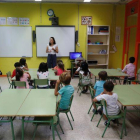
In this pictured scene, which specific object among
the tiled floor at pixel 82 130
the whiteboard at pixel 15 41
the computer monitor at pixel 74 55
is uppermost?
the whiteboard at pixel 15 41

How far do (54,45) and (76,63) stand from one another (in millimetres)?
1128

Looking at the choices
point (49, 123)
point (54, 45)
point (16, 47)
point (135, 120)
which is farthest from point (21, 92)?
point (16, 47)

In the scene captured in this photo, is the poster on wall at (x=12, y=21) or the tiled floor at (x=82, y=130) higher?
the poster on wall at (x=12, y=21)

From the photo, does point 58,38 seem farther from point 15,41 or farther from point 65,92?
point 65,92

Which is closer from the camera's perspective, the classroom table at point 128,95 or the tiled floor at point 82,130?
the classroom table at point 128,95

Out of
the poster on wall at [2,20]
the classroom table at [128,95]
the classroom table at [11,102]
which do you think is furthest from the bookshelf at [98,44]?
the classroom table at [11,102]

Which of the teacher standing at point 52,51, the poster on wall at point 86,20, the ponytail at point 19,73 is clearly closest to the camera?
the ponytail at point 19,73

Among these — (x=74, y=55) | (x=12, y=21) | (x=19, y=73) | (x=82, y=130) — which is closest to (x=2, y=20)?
(x=12, y=21)

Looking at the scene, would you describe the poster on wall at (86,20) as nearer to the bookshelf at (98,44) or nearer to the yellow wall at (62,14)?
the yellow wall at (62,14)

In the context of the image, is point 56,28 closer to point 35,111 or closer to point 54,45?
point 54,45

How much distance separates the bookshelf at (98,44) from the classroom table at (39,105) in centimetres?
445

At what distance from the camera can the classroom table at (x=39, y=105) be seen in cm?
211

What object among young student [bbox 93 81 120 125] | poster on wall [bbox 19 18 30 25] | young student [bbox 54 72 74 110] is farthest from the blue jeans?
young student [bbox 93 81 120 125]

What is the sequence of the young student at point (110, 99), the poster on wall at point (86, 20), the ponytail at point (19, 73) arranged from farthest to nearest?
1. the poster on wall at point (86, 20)
2. the ponytail at point (19, 73)
3. the young student at point (110, 99)
